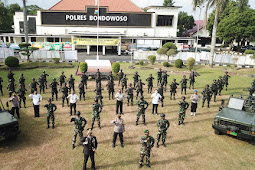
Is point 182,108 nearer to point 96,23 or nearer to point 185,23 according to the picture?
point 96,23

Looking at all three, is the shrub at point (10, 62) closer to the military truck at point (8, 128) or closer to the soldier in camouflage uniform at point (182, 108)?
the military truck at point (8, 128)

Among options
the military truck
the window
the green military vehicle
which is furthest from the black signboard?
the military truck

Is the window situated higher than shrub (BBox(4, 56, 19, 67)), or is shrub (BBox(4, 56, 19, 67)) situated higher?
the window

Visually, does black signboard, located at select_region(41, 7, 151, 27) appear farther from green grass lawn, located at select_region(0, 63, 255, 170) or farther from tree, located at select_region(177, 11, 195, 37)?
green grass lawn, located at select_region(0, 63, 255, 170)

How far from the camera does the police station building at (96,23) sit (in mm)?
45000

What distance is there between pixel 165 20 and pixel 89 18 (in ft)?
62.3

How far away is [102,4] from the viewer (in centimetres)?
4969

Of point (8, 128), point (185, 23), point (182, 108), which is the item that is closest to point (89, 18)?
point (185, 23)

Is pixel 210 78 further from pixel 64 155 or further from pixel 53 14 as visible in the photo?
pixel 53 14

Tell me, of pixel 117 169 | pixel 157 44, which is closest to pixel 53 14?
pixel 157 44

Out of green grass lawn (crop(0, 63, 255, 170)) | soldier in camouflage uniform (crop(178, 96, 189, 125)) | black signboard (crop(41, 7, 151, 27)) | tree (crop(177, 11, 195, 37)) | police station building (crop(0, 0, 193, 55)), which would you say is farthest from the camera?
tree (crop(177, 11, 195, 37))

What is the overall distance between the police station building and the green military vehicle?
33.7 m

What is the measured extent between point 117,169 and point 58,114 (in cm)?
650

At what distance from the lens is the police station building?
148ft
